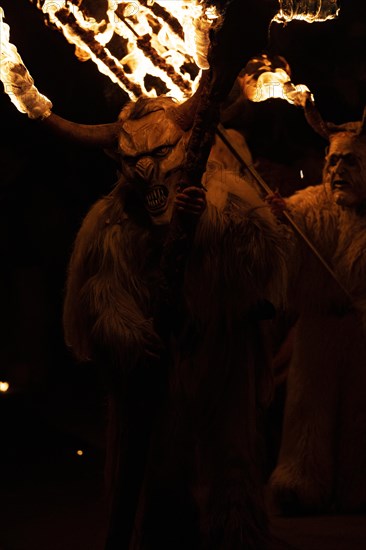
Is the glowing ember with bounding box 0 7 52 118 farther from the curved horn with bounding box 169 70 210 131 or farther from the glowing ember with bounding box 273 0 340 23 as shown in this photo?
the glowing ember with bounding box 273 0 340 23

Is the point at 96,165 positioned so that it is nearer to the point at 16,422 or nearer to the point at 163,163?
the point at 16,422

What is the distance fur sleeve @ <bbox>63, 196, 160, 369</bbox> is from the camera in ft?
9.46

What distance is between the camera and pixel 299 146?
5656 millimetres

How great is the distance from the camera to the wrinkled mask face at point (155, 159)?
2.94 m

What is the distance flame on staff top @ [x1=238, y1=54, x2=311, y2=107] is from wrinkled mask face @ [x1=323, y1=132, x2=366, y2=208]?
30cm

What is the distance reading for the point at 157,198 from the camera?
294cm

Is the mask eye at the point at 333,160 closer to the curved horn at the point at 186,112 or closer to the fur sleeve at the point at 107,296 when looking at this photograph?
the curved horn at the point at 186,112

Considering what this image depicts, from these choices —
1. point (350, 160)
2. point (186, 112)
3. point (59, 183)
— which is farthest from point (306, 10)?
point (59, 183)

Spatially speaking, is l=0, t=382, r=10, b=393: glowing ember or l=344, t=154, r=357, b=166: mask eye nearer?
l=344, t=154, r=357, b=166: mask eye

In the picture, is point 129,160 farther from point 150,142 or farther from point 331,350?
point 331,350

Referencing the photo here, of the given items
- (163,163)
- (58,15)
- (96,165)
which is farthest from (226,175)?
(96,165)

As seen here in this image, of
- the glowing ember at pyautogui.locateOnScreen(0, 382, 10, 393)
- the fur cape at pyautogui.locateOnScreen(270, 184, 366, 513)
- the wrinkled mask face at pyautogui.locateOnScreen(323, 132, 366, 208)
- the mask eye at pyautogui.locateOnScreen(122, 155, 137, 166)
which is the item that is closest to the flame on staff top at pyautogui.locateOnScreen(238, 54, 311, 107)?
the wrinkled mask face at pyautogui.locateOnScreen(323, 132, 366, 208)

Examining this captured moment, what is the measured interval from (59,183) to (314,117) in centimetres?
199

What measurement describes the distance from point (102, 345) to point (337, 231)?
4.69 ft
